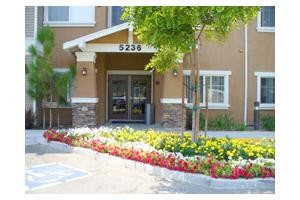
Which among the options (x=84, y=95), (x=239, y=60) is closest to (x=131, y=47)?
(x=84, y=95)

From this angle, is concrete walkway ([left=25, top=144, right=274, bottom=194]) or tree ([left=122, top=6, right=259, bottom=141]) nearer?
concrete walkway ([left=25, top=144, right=274, bottom=194])

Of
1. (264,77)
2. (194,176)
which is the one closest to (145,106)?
(264,77)

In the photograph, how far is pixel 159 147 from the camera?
26.3ft

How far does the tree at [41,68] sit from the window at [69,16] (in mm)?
2003

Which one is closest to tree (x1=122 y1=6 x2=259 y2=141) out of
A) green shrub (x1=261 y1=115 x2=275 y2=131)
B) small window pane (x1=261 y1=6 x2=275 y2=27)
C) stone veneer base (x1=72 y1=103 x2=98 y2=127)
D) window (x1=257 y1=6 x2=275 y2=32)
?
stone veneer base (x1=72 y1=103 x2=98 y2=127)

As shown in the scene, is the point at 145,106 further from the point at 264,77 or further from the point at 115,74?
the point at 264,77

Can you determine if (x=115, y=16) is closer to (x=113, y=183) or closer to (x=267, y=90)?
(x=267, y=90)

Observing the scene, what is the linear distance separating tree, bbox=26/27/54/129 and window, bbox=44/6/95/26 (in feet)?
6.57

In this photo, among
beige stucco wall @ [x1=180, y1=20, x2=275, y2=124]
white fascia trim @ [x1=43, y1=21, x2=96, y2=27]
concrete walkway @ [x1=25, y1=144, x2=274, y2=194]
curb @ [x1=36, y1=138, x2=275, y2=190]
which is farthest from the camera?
beige stucco wall @ [x1=180, y1=20, x2=275, y2=124]

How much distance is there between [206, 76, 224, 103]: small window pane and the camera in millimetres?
15047

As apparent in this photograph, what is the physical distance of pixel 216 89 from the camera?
49.5 feet

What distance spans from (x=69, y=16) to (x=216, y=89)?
766 centimetres

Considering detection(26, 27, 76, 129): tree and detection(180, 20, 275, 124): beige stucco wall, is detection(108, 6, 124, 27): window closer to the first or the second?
detection(26, 27, 76, 129): tree
